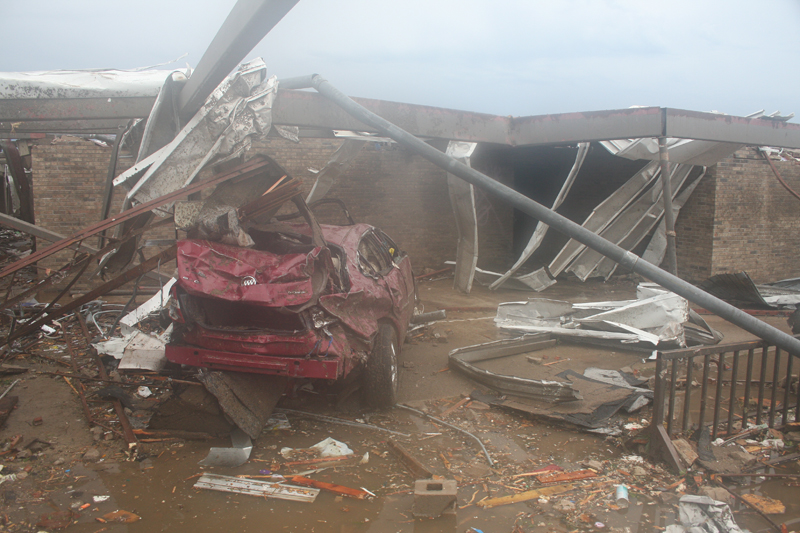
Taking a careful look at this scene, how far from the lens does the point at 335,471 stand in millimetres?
3643

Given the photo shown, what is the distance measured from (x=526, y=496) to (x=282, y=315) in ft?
→ 8.13

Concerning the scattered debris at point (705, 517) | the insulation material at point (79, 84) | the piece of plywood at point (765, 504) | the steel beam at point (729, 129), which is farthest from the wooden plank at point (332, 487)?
the steel beam at point (729, 129)

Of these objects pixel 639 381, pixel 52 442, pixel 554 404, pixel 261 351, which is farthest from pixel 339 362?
pixel 639 381

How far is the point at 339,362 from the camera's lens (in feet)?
12.9

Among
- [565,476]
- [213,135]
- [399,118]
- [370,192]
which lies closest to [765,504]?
[565,476]

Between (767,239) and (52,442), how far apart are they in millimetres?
13562

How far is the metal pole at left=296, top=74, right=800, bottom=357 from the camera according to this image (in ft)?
13.2

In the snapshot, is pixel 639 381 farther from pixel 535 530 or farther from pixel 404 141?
pixel 404 141

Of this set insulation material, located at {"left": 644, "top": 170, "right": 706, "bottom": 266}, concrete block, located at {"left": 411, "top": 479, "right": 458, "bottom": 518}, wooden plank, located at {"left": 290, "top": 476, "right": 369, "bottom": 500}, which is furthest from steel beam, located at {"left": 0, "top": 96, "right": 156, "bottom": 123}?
insulation material, located at {"left": 644, "top": 170, "right": 706, "bottom": 266}

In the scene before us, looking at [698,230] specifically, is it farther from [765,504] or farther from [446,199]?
[765,504]

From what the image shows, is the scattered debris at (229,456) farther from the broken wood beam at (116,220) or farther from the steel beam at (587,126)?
the steel beam at (587,126)

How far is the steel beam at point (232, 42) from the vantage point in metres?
3.30

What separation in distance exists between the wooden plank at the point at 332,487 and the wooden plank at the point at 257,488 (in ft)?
0.19

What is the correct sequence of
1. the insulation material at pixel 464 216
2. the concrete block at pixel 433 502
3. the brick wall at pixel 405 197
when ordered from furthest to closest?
the brick wall at pixel 405 197, the insulation material at pixel 464 216, the concrete block at pixel 433 502
